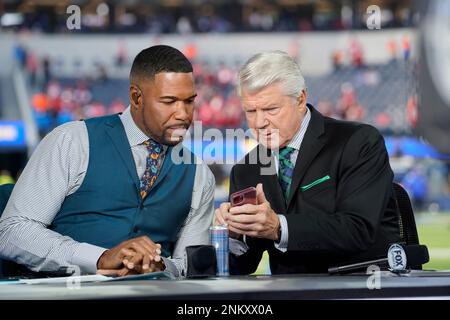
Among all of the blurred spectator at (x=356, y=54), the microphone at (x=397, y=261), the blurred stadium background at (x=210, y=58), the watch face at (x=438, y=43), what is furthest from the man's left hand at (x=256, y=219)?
the blurred spectator at (x=356, y=54)

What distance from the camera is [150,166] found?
7.14 feet

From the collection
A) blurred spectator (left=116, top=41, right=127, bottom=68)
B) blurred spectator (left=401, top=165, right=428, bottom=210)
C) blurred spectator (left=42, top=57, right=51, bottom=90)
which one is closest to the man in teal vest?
blurred spectator (left=401, top=165, right=428, bottom=210)

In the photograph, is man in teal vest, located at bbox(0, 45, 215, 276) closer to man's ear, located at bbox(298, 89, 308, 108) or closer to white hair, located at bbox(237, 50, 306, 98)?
white hair, located at bbox(237, 50, 306, 98)

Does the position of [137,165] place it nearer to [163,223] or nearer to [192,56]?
[163,223]

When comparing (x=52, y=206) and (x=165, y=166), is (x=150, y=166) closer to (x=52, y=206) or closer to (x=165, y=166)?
(x=165, y=166)

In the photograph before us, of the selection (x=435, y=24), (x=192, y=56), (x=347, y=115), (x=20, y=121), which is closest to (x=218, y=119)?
(x=192, y=56)

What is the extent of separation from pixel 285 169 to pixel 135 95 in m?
0.43

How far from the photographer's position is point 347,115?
16422 millimetres

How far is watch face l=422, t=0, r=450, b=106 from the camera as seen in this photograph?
1.06 meters

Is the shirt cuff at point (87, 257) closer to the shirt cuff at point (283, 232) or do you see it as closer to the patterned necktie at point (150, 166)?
the patterned necktie at point (150, 166)

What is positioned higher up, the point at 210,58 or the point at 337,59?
the point at 210,58

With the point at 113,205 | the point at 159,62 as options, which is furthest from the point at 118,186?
the point at 159,62

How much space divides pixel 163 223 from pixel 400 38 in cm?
1518

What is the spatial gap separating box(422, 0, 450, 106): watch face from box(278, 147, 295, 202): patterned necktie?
1.03 meters
